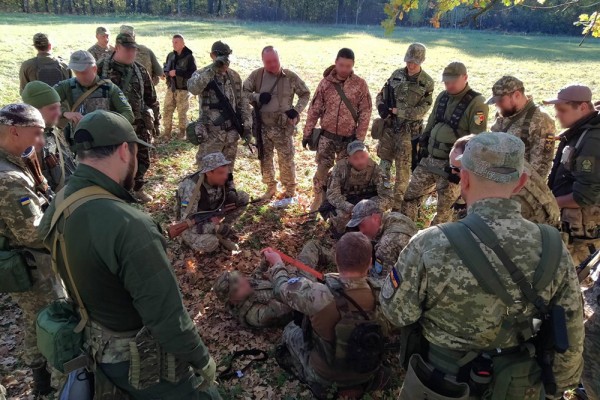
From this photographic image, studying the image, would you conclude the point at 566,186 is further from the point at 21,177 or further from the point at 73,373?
the point at 21,177

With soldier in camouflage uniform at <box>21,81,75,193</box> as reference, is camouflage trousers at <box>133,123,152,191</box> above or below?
below

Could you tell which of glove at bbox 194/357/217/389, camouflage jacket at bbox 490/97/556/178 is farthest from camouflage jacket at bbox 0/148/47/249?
camouflage jacket at bbox 490/97/556/178

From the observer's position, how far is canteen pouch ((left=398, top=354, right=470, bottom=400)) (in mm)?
2820

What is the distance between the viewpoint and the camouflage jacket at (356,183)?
712 cm

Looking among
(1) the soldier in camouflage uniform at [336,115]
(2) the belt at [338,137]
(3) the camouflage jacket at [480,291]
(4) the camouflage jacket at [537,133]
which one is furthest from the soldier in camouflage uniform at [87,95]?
(4) the camouflage jacket at [537,133]

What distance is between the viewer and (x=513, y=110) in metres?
5.86

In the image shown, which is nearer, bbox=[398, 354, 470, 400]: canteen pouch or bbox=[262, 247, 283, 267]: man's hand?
bbox=[398, 354, 470, 400]: canteen pouch

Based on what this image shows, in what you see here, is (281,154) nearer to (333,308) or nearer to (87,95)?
(87,95)

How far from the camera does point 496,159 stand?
2650 mm

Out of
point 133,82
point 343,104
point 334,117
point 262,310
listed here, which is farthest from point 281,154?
A: point 262,310

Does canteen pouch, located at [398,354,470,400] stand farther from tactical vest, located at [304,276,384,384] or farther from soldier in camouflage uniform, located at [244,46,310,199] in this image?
soldier in camouflage uniform, located at [244,46,310,199]

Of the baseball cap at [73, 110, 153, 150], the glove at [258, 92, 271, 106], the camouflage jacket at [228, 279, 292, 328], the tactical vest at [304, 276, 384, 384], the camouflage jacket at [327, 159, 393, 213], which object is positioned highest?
the baseball cap at [73, 110, 153, 150]

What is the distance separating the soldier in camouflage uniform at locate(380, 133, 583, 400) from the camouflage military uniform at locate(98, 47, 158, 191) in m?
6.61

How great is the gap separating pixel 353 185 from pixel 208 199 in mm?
2415
